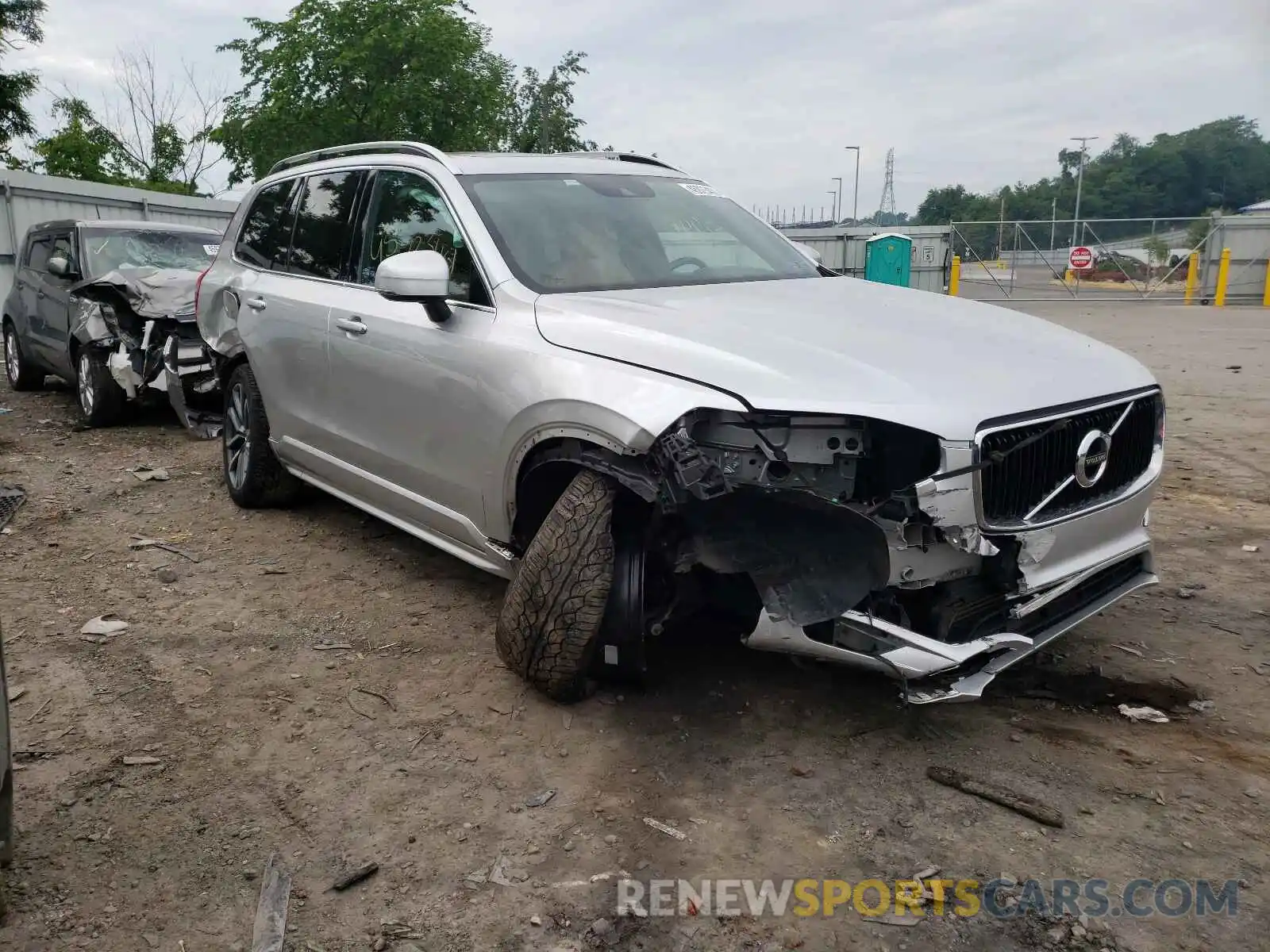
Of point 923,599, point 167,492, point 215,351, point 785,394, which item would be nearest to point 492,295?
point 785,394

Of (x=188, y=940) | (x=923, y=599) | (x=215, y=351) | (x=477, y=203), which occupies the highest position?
(x=477, y=203)

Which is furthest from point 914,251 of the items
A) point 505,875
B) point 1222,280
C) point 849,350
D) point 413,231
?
point 505,875

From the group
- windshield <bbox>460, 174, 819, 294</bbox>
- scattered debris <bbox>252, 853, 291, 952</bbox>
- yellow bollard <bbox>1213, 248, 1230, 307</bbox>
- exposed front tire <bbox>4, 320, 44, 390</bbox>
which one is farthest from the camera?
yellow bollard <bbox>1213, 248, 1230, 307</bbox>

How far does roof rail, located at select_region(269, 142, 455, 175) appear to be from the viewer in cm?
419

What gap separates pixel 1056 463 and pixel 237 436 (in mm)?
4424

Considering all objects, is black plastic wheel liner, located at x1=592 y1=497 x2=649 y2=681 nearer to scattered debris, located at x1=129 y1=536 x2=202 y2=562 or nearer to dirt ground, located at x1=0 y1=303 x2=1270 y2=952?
dirt ground, located at x1=0 y1=303 x2=1270 y2=952

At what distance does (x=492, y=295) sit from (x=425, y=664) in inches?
55.6

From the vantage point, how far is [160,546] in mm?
5262

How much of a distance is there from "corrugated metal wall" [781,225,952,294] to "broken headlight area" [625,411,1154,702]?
78.5 feet

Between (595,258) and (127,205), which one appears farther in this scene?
(127,205)

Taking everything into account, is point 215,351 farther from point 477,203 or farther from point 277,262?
point 477,203

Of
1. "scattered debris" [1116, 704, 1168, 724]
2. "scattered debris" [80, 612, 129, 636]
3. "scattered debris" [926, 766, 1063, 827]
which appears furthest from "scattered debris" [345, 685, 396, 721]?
"scattered debris" [1116, 704, 1168, 724]

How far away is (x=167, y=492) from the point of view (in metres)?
6.29

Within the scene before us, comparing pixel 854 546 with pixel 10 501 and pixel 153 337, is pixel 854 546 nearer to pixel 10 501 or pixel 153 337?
pixel 10 501
